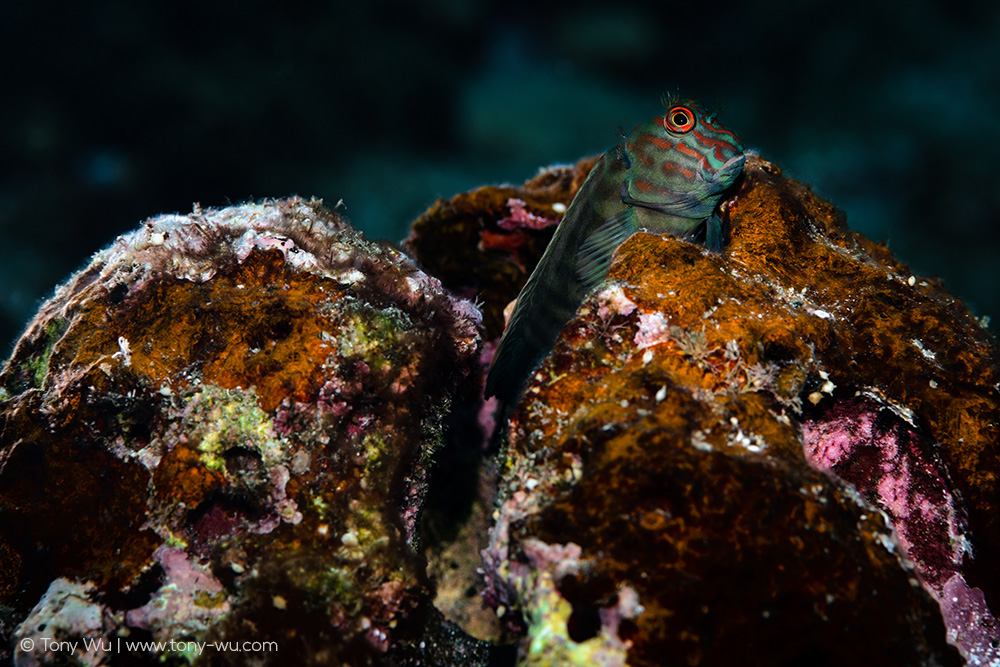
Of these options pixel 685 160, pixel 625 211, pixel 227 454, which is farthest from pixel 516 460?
pixel 685 160

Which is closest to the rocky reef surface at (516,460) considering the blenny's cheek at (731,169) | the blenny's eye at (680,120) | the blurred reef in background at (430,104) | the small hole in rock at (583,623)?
the small hole in rock at (583,623)

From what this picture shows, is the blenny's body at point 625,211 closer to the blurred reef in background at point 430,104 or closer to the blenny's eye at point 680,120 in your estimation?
the blenny's eye at point 680,120

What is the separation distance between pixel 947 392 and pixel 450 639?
2.70 metres

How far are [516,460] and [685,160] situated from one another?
2.00m

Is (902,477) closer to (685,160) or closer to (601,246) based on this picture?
(601,246)

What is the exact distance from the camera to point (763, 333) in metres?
1.91

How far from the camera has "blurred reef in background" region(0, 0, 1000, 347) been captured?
8.73 meters

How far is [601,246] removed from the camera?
8.67 ft

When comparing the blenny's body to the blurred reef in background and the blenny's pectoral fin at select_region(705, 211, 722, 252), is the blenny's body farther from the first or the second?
the blurred reef in background

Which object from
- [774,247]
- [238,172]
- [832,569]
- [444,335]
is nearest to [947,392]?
[774,247]

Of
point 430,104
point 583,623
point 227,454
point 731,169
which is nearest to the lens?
point 583,623

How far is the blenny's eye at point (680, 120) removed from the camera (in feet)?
8.82

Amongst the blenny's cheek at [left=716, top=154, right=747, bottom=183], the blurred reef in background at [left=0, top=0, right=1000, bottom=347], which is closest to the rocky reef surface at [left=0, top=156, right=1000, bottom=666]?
the blenny's cheek at [left=716, top=154, right=747, bottom=183]

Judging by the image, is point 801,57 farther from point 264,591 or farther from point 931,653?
point 264,591
